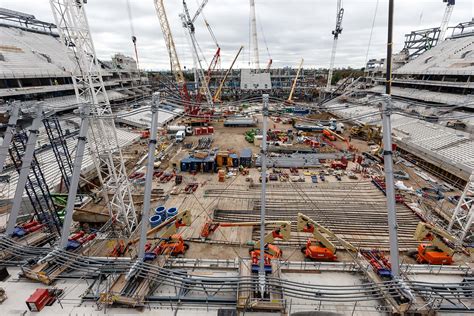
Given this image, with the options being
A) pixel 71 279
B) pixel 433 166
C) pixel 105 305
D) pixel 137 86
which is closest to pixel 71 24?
pixel 71 279

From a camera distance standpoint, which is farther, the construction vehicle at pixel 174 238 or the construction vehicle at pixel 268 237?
the construction vehicle at pixel 174 238

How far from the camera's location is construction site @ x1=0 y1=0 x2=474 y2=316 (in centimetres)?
952

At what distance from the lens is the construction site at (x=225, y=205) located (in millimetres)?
9523

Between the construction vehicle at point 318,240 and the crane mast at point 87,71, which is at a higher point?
the crane mast at point 87,71

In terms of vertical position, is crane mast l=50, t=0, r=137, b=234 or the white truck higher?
crane mast l=50, t=0, r=137, b=234

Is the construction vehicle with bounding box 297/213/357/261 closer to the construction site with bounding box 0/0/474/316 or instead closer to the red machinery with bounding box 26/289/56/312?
the construction site with bounding box 0/0/474/316

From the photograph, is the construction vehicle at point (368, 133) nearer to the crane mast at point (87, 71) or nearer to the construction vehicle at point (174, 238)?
the construction vehicle at point (174, 238)

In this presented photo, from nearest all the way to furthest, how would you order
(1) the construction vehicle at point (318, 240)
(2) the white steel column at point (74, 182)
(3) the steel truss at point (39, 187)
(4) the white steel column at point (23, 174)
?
(2) the white steel column at point (74, 182) < (4) the white steel column at point (23, 174) < (3) the steel truss at point (39, 187) < (1) the construction vehicle at point (318, 240)

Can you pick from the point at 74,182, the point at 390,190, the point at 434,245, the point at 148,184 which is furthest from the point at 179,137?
the point at 434,245

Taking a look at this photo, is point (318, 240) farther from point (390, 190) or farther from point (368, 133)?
point (368, 133)

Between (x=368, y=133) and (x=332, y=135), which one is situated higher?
(x=368, y=133)

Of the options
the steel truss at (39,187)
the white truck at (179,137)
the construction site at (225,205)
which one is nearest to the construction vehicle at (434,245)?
the construction site at (225,205)

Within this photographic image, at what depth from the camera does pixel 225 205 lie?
23.6 m

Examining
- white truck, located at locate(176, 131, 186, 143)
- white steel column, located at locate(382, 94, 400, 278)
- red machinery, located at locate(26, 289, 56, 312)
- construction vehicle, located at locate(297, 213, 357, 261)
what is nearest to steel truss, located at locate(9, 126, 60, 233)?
red machinery, located at locate(26, 289, 56, 312)
